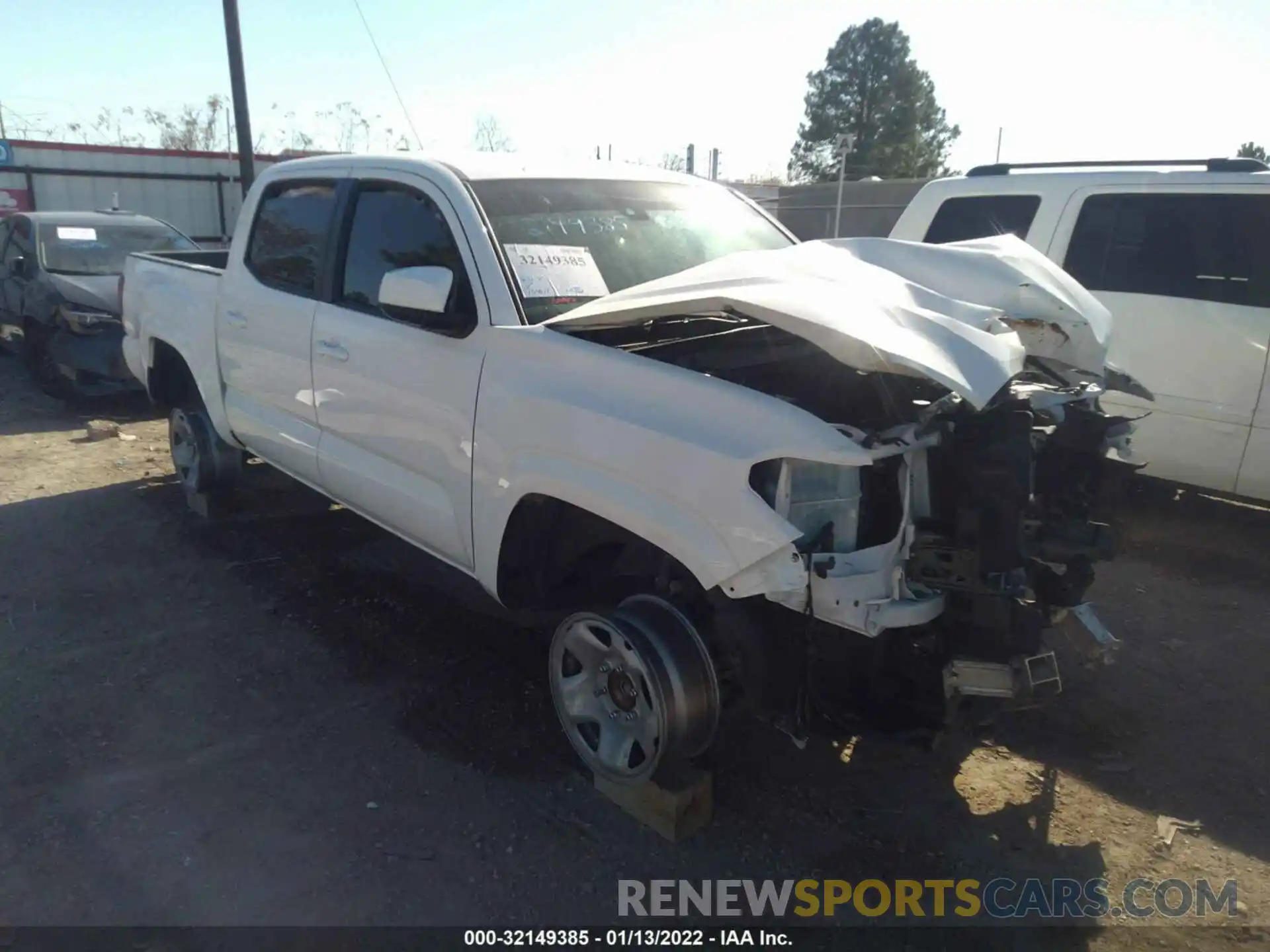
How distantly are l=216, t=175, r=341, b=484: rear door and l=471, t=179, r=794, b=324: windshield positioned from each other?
1131 millimetres

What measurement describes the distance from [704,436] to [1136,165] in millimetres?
4849

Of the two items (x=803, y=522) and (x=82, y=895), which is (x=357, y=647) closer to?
(x=82, y=895)

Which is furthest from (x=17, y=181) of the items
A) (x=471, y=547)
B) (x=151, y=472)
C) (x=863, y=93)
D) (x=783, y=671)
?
(x=863, y=93)

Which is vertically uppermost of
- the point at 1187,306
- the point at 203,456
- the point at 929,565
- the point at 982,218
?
the point at 982,218

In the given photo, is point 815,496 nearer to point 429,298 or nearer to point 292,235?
point 429,298

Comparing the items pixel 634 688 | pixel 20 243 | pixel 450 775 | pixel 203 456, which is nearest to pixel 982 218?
pixel 634 688

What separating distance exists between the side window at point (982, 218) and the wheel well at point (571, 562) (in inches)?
159

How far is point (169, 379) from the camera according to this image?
20.3 feet

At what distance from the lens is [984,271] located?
333 centimetres

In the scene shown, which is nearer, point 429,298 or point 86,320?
point 429,298

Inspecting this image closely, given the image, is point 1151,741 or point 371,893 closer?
point 371,893

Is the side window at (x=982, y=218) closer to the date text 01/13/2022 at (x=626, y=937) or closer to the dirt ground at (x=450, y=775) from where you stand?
the dirt ground at (x=450, y=775)

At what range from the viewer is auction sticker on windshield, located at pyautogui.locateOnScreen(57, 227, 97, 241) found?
983 centimetres

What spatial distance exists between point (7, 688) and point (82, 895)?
1.54m
